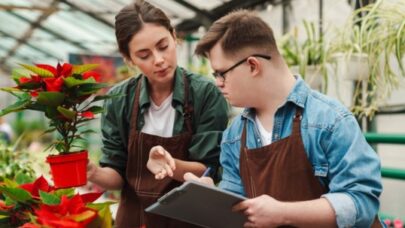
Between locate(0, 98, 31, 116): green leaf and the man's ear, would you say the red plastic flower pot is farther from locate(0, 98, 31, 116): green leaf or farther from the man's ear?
the man's ear

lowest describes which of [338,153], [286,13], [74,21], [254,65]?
[338,153]

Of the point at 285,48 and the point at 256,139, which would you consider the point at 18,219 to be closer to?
the point at 256,139

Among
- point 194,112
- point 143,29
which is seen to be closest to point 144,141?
point 194,112

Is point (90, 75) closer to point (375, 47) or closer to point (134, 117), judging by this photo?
point (134, 117)

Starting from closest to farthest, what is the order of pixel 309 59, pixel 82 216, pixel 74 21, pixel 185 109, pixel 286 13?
pixel 82 216 → pixel 185 109 → pixel 309 59 → pixel 286 13 → pixel 74 21

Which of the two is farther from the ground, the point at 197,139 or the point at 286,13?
the point at 286,13

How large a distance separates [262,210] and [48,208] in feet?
1.55

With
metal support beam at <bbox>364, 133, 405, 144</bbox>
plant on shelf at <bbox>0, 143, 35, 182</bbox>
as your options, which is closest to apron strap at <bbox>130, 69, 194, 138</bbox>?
plant on shelf at <bbox>0, 143, 35, 182</bbox>

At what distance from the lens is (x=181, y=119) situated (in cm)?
182

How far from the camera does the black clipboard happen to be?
109cm

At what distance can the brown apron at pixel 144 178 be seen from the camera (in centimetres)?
179

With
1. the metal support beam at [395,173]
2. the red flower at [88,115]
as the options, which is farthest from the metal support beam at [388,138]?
the red flower at [88,115]

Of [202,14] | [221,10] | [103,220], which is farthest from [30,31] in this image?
[103,220]

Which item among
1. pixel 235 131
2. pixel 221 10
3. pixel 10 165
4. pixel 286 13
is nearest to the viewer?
pixel 235 131
